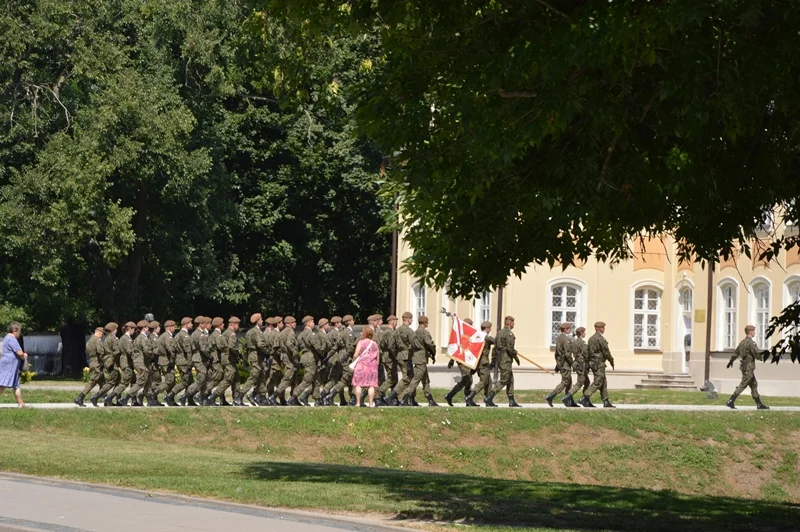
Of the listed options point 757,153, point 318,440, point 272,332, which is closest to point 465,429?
point 318,440

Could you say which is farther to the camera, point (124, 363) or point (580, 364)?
point (580, 364)

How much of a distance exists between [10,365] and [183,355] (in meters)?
3.62

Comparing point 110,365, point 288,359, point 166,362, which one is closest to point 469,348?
point 288,359

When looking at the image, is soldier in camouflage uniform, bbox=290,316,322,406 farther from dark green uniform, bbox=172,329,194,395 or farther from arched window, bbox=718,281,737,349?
arched window, bbox=718,281,737,349

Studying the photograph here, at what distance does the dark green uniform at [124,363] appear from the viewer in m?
30.3

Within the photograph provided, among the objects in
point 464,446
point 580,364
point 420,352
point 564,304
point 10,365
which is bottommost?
point 464,446

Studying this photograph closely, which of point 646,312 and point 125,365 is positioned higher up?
point 646,312

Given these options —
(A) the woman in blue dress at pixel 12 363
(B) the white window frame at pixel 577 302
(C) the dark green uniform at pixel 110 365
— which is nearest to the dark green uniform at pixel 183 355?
(C) the dark green uniform at pixel 110 365

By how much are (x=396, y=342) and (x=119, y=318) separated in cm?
1934

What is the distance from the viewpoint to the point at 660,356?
46.9m

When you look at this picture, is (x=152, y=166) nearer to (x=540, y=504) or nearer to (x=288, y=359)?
(x=288, y=359)

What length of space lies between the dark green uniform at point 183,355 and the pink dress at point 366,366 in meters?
3.43

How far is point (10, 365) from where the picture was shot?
2862 cm

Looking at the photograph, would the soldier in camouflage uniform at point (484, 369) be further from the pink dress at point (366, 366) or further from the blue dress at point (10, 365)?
the blue dress at point (10, 365)
